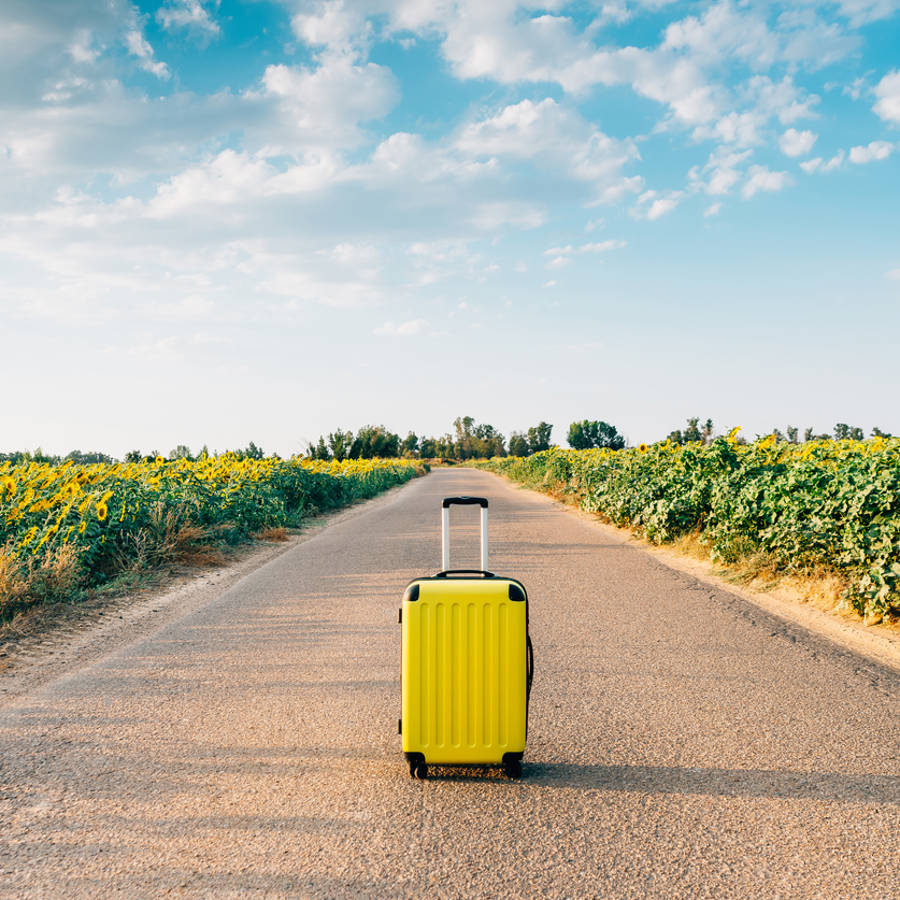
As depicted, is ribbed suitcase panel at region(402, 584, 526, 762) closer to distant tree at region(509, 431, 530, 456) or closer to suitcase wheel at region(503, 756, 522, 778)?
suitcase wheel at region(503, 756, 522, 778)

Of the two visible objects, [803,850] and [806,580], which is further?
[806,580]

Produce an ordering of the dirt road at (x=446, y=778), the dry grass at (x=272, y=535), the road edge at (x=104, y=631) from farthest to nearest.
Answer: the dry grass at (x=272, y=535), the road edge at (x=104, y=631), the dirt road at (x=446, y=778)

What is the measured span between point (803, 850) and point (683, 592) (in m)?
5.34

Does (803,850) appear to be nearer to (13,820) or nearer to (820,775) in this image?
(820,775)

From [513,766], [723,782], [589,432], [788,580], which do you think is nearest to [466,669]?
[513,766]

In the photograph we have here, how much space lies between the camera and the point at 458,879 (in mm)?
2586

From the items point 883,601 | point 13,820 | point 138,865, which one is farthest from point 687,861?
point 883,601

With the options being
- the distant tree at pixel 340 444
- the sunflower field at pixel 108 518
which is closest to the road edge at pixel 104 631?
the sunflower field at pixel 108 518

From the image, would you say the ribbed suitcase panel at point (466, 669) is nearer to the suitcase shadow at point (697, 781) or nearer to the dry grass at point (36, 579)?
the suitcase shadow at point (697, 781)

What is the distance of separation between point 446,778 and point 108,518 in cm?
679

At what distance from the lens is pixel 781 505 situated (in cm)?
792

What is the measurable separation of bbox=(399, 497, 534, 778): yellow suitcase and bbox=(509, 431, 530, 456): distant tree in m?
133

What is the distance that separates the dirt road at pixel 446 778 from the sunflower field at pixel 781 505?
45.1 inches

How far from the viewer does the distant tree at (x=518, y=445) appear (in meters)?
138
